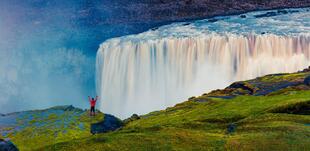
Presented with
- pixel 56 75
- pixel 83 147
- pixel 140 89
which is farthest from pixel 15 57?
pixel 83 147

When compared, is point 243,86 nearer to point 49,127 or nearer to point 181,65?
point 181,65

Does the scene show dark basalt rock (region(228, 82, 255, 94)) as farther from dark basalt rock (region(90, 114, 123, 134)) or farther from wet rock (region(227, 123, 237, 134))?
wet rock (region(227, 123, 237, 134))

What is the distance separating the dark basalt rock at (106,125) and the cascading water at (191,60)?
95.6ft

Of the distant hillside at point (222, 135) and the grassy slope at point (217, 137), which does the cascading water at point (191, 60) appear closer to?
the distant hillside at point (222, 135)

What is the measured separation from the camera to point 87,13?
9712 centimetres

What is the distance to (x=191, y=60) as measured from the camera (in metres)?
68.3

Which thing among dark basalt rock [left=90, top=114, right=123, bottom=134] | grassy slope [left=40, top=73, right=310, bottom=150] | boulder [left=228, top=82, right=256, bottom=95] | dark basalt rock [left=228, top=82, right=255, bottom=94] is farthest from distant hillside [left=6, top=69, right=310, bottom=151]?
dark basalt rock [left=228, top=82, right=255, bottom=94]

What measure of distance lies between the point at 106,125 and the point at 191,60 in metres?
36.9

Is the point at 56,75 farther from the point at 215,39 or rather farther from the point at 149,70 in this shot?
the point at 215,39

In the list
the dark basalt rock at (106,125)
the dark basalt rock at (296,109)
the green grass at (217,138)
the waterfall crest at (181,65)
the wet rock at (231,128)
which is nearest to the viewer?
the green grass at (217,138)

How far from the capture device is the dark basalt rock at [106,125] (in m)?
32.3

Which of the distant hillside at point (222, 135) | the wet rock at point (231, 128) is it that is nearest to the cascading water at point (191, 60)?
the distant hillside at point (222, 135)

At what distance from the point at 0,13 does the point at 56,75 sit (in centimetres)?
3228

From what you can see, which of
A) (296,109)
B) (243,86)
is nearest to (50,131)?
(296,109)
